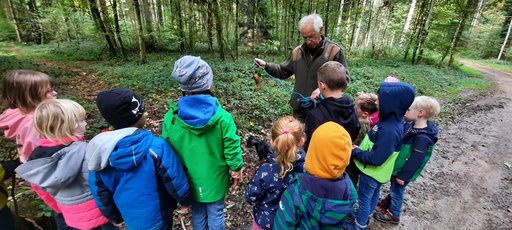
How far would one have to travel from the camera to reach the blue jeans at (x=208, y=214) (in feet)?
7.56

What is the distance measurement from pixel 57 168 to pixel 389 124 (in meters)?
3.16

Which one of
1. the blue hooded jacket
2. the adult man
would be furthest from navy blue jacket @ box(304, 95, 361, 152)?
the adult man

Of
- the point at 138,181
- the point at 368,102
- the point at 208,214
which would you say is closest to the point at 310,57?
the point at 368,102

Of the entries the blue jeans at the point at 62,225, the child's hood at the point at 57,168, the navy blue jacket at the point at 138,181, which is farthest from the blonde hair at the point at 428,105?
the blue jeans at the point at 62,225

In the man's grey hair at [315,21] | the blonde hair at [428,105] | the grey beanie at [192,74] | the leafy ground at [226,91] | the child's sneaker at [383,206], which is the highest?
the man's grey hair at [315,21]

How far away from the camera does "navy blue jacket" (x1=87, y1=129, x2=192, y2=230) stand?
1.63 m

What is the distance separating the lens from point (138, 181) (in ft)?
5.79

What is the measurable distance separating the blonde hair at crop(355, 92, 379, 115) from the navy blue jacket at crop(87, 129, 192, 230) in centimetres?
256

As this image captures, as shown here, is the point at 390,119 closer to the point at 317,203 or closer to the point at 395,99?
the point at 395,99

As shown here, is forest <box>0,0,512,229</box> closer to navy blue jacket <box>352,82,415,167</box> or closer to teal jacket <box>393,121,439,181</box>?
teal jacket <box>393,121,439,181</box>

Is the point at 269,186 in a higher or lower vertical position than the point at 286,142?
lower

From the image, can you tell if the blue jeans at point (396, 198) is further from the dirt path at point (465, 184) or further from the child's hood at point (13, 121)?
the child's hood at point (13, 121)

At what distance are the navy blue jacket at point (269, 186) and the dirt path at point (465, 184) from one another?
1.99 meters

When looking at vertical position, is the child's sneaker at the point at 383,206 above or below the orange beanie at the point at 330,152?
below
